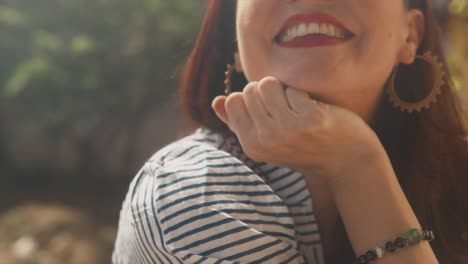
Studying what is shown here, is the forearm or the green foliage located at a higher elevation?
the green foliage

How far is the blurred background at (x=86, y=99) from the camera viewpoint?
9.04ft

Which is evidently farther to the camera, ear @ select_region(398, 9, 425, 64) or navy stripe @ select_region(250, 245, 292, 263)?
ear @ select_region(398, 9, 425, 64)

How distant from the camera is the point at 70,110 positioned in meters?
2.96

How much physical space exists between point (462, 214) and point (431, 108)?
0.21 meters

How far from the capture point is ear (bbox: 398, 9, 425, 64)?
0.92 meters

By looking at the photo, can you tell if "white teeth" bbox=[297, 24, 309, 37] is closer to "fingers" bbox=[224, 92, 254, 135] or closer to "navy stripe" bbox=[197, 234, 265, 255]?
"fingers" bbox=[224, 92, 254, 135]

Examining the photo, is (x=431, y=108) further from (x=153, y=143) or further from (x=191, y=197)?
(x=153, y=143)

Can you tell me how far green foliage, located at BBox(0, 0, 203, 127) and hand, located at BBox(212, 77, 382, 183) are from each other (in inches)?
82.0

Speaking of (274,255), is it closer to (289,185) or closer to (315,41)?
(289,185)

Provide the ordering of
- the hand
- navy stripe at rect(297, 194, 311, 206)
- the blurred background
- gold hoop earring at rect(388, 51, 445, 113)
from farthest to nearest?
the blurred background, gold hoop earring at rect(388, 51, 445, 113), navy stripe at rect(297, 194, 311, 206), the hand

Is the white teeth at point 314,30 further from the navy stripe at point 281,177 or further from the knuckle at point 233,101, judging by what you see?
the navy stripe at point 281,177

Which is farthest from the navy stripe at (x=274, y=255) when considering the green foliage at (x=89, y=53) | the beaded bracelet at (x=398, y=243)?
the green foliage at (x=89, y=53)

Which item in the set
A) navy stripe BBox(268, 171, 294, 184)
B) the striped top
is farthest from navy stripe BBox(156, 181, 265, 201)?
navy stripe BBox(268, 171, 294, 184)

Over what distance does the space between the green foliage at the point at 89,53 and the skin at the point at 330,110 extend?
2.04 m
